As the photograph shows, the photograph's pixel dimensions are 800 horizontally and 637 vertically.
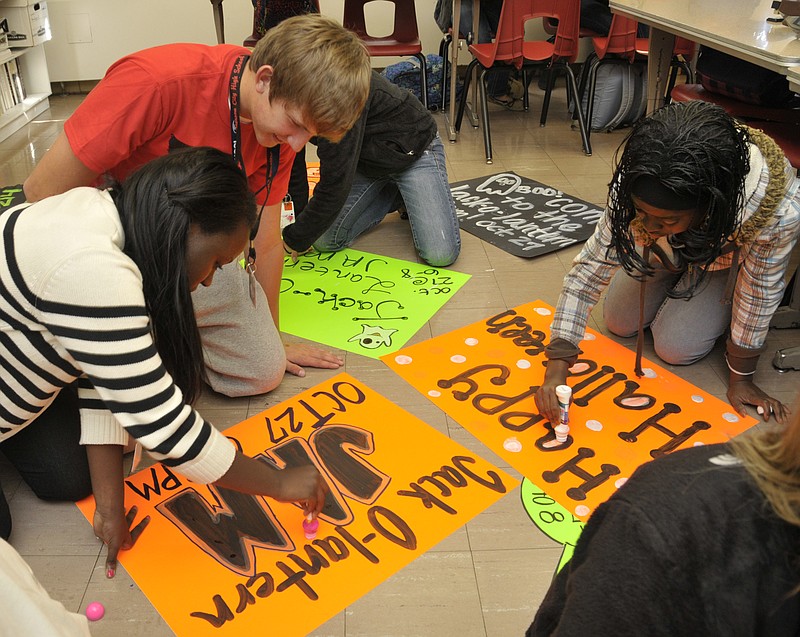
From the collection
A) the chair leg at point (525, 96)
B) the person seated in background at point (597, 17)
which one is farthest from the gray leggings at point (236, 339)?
the chair leg at point (525, 96)

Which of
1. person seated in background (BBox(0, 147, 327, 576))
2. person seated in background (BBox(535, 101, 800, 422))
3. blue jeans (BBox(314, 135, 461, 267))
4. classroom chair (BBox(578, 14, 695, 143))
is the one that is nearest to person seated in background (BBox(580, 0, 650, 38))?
classroom chair (BBox(578, 14, 695, 143))

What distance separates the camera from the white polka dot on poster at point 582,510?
1360 mm

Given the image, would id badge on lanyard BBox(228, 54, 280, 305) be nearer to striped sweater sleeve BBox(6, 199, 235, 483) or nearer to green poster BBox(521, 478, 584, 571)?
striped sweater sleeve BBox(6, 199, 235, 483)

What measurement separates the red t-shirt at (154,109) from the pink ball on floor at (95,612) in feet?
2.56

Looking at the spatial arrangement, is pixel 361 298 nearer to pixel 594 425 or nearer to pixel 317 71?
pixel 594 425

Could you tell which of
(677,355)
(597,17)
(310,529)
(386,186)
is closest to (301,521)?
(310,529)

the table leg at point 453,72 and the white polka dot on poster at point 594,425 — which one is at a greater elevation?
the table leg at point 453,72

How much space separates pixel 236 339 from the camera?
167 centimetres

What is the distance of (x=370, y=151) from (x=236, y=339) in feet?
2.88

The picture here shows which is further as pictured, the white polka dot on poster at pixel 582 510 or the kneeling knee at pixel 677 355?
the kneeling knee at pixel 677 355

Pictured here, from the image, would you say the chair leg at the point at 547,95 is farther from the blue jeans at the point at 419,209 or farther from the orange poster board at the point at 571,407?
the orange poster board at the point at 571,407

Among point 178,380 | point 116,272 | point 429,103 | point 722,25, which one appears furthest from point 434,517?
point 429,103

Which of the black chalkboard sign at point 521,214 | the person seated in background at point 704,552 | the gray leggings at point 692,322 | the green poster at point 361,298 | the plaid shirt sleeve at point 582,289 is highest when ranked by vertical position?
the person seated in background at point 704,552

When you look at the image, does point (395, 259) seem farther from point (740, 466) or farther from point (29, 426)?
point (740, 466)
